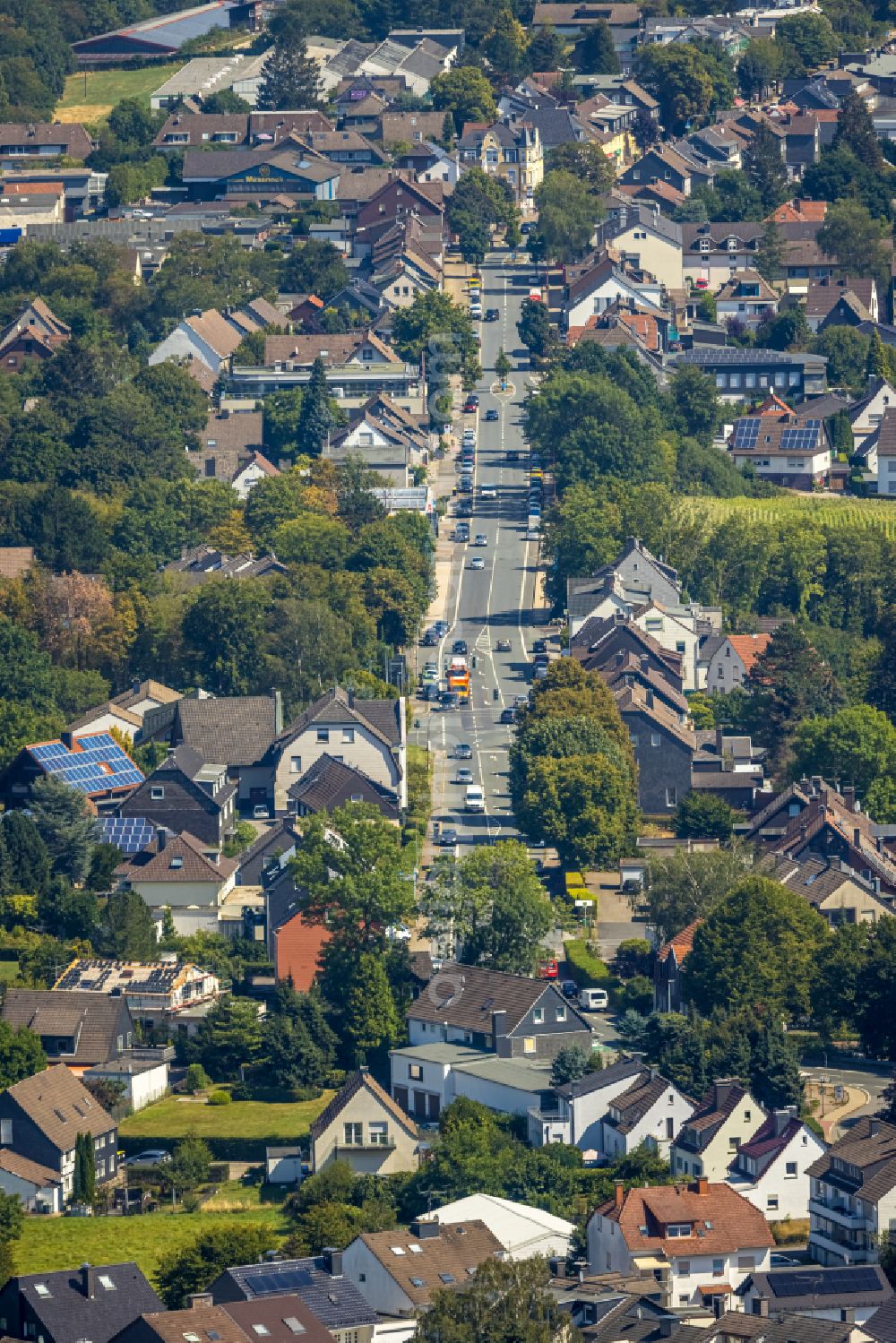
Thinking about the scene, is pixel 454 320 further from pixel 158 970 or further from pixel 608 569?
pixel 158 970

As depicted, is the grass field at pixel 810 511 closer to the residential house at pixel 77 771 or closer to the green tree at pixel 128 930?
the residential house at pixel 77 771

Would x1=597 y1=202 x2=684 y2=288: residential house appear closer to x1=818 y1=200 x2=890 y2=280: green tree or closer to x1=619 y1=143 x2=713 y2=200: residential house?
x1=818 y1=200 x2=890 y2=280: green tree

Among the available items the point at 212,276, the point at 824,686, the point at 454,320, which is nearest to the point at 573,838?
the point at 824,686

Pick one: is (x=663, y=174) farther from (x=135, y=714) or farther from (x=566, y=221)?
(x=135, y=714)

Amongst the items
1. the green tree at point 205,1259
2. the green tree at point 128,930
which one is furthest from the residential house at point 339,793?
the green tree at point 205,1259

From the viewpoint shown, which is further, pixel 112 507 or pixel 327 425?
pixel 327 425

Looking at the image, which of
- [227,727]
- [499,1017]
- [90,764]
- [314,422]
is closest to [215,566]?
[314,422]
